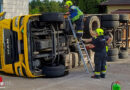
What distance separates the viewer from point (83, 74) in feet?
27.8

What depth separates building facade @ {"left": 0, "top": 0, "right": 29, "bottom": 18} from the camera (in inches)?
492

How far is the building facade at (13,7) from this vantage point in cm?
1249

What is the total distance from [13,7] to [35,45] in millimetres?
5807

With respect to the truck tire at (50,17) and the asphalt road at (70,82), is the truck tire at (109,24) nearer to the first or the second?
the asphalt road at (70,82)

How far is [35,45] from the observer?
307 inches

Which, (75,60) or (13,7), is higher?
(13,7)

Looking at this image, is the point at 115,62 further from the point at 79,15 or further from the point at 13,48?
the point at 13,48

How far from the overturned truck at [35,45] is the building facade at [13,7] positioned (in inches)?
172

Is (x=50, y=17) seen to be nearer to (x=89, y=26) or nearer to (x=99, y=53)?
(x=99, y=53)

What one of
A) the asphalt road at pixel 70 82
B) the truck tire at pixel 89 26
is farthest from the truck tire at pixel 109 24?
the asphalt road at pixel 70 82

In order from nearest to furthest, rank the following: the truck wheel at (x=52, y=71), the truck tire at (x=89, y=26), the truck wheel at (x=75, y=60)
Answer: the truck wheel at (x=52, y=71), the truck wheel at (x=75, y=60), the truck tire at (x=89, y=26)

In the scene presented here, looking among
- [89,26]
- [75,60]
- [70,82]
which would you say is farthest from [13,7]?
[70,82]

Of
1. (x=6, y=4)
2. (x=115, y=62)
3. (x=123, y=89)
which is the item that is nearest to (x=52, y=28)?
(x=123, y=89)

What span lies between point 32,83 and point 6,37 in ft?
6.27
